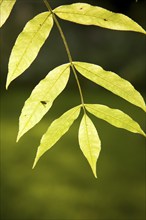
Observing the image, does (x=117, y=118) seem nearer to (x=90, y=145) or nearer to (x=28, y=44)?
(x=90, y=145)

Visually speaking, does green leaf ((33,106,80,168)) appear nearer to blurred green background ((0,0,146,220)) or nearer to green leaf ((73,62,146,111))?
green leaf ((73,62,146,111))

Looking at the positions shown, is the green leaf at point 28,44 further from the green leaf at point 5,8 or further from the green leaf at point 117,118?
the green leaf at point 117,118

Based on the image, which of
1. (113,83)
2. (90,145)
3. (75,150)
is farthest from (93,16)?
(75,150)

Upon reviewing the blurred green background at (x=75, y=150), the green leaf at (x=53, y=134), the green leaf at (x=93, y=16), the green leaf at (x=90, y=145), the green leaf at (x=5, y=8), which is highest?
the green leaf at (x=5, y=8)

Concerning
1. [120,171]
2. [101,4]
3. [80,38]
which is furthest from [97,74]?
[80,38]

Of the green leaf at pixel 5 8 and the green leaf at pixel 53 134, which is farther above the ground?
the green leaf at pixel 5 8

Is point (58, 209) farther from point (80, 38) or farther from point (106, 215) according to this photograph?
point (80, 38)

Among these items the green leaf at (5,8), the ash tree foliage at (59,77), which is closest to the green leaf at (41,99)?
the ash tree foliage at (59,77)
